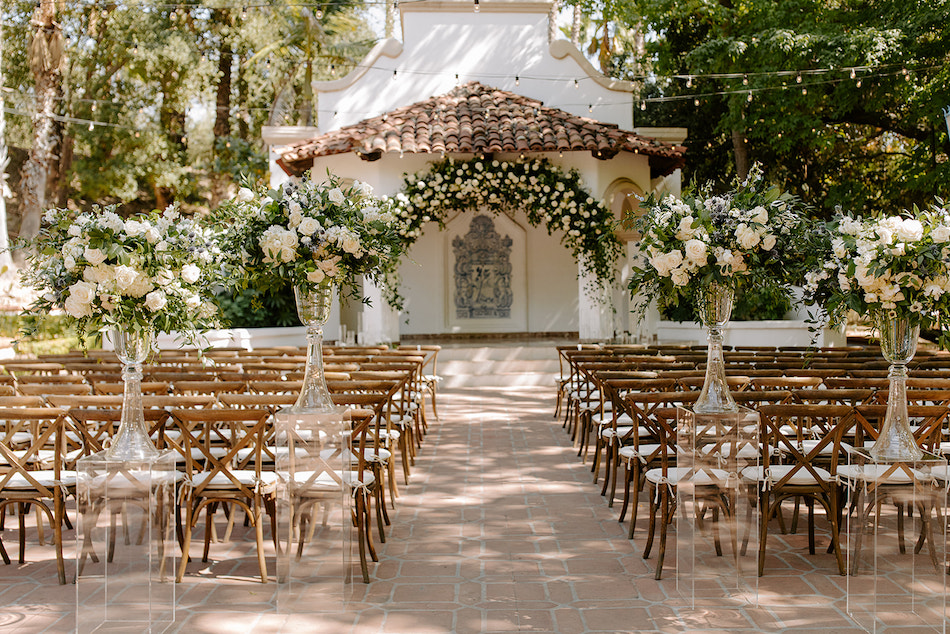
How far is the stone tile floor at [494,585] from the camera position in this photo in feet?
14.3

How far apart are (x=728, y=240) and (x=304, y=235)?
2558mm

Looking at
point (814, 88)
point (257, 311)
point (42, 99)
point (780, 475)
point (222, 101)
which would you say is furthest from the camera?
point (222, 101)

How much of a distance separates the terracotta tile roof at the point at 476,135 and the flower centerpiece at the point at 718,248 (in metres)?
9.45

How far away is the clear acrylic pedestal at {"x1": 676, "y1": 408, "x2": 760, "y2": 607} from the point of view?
16.0 feet

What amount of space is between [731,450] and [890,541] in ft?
3.11

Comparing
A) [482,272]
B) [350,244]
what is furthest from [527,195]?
[350,244]

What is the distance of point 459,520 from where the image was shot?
6309mm

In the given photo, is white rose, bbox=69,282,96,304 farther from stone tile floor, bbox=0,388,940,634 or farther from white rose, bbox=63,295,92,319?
stone tile floor, bbox=0,388,940,634

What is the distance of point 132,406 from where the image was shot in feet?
15.2

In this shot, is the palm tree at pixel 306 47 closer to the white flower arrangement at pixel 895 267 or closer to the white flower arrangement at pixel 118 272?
the white flower arrangement at pixel 118 272

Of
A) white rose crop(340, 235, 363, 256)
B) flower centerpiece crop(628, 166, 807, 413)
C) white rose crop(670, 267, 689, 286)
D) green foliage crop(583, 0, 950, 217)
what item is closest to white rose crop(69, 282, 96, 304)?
white rose crop(340, 235, 363, 256)

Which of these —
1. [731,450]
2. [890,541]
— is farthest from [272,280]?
[890,541]

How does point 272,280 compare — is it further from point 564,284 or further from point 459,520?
point 564,284

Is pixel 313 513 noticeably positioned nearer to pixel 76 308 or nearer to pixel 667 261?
pixel 76 308
